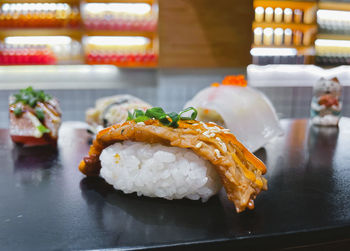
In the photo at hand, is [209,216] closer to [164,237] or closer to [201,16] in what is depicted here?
[164,237]

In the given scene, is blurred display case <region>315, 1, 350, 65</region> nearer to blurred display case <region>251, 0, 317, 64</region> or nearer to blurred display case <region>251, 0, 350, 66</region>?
blurred display case <region>251, 0, 350, 66</region>

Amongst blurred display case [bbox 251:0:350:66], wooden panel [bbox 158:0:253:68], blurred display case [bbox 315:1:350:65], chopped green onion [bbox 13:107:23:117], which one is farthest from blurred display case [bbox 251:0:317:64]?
chopped green onion [bbox 13:107:23:117]

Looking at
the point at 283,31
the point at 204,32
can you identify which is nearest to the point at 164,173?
the point at 204,32

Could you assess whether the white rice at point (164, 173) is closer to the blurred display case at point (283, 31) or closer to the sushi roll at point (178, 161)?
the sushi roll at point (178, 161)

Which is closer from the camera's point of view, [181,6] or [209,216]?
[209,216]

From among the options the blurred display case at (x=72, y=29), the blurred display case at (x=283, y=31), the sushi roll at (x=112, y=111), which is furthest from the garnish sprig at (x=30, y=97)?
the blurred display case at (x=283, y=31)

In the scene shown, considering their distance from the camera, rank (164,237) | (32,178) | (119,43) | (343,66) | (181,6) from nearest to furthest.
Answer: (164,237)
(32,178)
(181,6)
(119,43)
(343,66)

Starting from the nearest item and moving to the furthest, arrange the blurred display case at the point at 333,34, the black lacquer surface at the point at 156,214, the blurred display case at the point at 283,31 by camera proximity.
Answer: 1. the black lacquer surface at the point at 156,214
2. the blurred display case at the point at 283,31
3. the blurred display case at the point at 333,34

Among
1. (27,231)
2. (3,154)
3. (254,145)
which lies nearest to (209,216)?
(27,231)
